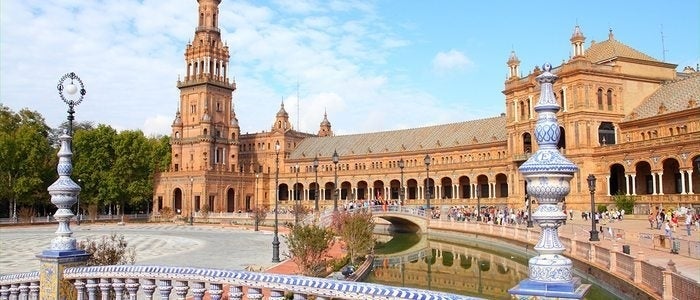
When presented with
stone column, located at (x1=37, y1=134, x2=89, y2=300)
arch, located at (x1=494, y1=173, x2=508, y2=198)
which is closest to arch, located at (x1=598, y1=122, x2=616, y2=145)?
arch, located at (x1=494, y1=173, x2=508, y2=198)

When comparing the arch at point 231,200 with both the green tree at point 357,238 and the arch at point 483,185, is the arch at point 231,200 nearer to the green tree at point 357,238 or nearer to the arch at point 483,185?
the arch at point 483,185

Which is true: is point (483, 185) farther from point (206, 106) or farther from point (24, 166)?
point (24, 166)

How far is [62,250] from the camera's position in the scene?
31.0 feet

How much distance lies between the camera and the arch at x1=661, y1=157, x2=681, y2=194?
48.0 metres

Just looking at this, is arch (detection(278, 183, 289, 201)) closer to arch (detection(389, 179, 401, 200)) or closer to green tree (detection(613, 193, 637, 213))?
arch (detection(389, 179, 401, 200))

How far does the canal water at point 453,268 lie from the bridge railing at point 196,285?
14.4 m

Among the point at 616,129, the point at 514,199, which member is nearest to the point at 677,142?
the point at 616,129

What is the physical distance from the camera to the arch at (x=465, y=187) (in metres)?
70.5

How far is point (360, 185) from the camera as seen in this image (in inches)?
3297

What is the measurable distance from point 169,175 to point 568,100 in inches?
2091

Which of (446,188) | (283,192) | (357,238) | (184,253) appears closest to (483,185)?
(446,188)


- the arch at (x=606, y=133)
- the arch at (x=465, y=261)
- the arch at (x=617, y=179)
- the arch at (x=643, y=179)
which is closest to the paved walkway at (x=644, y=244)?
the arch at (x=465, y=261)

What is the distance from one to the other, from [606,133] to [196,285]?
52.9 metres

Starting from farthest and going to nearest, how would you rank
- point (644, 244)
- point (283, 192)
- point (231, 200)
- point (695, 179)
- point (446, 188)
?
point (283, 192)
point (231, 200)
point (446, 188)
point (695, 179)
point (644, 244)
